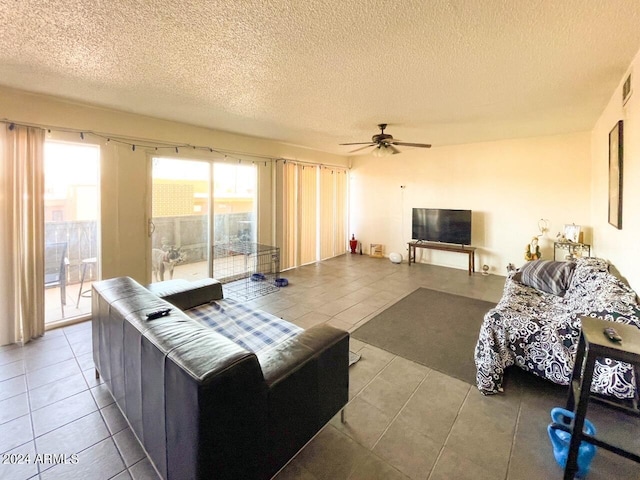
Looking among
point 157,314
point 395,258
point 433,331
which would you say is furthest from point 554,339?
point 395,258

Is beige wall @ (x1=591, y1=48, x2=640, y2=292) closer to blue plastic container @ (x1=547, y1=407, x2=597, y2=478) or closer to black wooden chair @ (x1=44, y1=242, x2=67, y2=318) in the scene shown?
blue plastic container @ (x1=547, y1=407, x2=597, y2=478)

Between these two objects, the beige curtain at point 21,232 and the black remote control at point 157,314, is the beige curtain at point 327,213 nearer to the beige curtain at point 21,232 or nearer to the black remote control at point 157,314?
the beige curtain at point 21,232

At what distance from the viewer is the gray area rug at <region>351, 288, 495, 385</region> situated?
257 cm

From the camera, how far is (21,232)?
290 cm

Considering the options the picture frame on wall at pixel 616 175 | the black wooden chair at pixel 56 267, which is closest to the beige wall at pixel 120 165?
the black wooden chair at pixel 56 267

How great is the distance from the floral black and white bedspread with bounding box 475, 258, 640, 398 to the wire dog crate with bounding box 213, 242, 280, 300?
119 inches

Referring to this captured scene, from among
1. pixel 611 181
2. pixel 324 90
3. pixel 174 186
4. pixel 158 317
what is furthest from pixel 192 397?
pixel 611 181

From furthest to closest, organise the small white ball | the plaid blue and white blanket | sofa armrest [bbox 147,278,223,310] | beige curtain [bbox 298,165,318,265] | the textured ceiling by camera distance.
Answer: the small white ball, beige curtain [bbox 298,165,318,265], sofa armrest [bbox 147,278,223,310], the plaid blue and white blanket, the textured ceiling

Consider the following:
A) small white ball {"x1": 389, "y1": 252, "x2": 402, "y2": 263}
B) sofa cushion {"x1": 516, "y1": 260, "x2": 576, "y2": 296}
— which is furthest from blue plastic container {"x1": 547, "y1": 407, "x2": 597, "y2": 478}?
small white ball {"x1": 389, "y1": 252, "x2": 402, "y2": 263}

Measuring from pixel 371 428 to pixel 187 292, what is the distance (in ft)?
6.15

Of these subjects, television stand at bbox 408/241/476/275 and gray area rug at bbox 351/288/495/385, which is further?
television stand at bbox 408/241/476/275

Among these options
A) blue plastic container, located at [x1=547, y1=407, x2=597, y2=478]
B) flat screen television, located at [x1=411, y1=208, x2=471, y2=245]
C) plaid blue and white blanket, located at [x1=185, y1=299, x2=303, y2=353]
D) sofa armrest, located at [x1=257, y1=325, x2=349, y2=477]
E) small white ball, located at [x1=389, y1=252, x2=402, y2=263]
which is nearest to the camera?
sofa armrest, located at [x1=257, y1=325, x2=349, y2=477]

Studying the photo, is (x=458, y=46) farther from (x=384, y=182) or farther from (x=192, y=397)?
(x=384, y=182)

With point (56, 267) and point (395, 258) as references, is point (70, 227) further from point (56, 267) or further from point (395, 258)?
point (395, 258)
